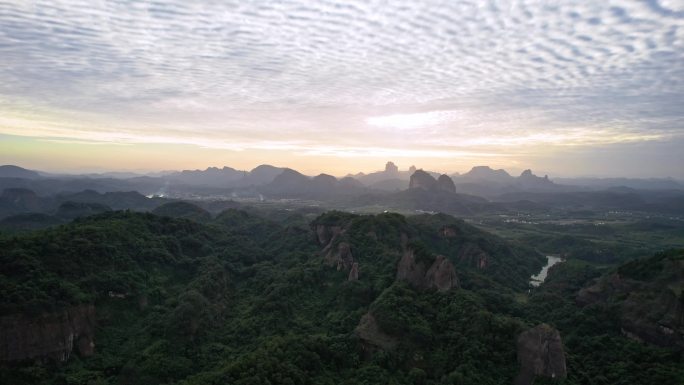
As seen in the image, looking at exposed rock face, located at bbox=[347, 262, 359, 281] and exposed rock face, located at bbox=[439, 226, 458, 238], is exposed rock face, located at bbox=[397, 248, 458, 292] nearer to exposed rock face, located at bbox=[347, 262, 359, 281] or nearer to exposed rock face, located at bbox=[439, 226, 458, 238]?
exposed rock face, located at bbox=[347, 262, 359, 281]

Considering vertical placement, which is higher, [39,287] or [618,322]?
[39,287]

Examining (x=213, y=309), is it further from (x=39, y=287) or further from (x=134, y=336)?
(x=39, y=287)

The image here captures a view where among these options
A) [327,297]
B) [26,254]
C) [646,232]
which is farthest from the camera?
[646,232]

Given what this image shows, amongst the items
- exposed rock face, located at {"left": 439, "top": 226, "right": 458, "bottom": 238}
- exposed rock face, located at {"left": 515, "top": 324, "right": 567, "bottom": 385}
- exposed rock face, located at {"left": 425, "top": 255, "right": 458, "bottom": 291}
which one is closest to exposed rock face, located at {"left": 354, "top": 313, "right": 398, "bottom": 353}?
exposed rock face, located at {"left": 425, "top": 255, "right": 458, "bottom": 291}

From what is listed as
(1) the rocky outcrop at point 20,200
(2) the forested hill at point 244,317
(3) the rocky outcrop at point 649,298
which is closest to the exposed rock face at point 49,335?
(2) the forested hill at point 244,317

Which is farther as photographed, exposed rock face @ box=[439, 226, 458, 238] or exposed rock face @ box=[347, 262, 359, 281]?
exposed rock face @ box=[439, 226, 458, 238]

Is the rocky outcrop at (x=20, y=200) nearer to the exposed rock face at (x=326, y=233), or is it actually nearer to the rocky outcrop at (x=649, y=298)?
the exposed rock face at (x=326, y=233)

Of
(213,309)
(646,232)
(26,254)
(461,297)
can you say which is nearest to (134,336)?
(213,309)
